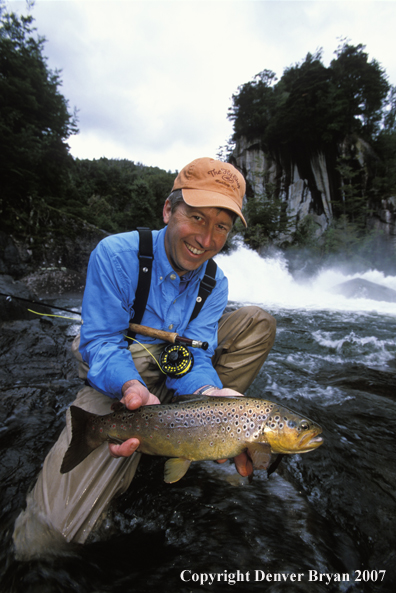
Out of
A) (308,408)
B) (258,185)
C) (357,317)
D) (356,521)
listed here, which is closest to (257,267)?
(357,317)

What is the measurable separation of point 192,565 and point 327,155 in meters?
43.5

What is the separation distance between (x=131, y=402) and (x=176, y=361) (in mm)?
746

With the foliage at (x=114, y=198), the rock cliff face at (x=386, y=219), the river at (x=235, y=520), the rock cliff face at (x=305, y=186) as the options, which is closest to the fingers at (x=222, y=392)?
the river at (x=235, y=520)

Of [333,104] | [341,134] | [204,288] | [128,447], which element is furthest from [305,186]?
[128,447]

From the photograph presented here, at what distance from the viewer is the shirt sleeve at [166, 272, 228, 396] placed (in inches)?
94.3

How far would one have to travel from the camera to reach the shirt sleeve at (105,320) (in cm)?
211

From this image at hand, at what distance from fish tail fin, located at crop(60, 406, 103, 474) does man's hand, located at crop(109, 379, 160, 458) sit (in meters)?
0.16

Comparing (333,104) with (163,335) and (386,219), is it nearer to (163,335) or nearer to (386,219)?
(386,219)

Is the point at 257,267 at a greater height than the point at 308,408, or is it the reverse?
the point at 257,267

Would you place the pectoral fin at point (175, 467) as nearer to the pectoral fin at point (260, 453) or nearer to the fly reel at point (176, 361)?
the pectoral fin at point (260, 453)

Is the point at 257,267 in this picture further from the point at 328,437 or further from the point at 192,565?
the point at 192,565

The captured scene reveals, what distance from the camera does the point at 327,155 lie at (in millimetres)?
36250

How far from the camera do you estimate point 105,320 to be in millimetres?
2342

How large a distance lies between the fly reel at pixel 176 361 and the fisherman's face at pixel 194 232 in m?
0.77
